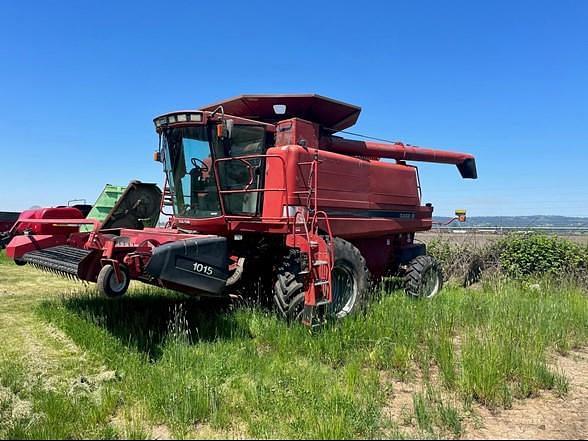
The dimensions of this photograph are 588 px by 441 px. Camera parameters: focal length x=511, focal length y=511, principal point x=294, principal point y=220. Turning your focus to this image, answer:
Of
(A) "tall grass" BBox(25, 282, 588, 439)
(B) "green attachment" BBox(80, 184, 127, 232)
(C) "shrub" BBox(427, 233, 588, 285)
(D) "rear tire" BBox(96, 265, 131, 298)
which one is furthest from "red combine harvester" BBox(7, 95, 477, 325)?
(B) "green attachment" BBox(80, 184, 127, 232)

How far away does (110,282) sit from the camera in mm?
5023

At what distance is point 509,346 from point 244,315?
10.2 ft

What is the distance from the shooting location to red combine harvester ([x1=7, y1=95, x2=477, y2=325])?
5.55m

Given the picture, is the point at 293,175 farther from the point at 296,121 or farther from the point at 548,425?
the point at 548,425

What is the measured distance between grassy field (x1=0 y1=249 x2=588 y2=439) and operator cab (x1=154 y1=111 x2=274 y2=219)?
144cm

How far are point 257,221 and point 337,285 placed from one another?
1.38 m

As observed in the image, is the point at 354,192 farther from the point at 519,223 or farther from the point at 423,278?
the point at 519,223

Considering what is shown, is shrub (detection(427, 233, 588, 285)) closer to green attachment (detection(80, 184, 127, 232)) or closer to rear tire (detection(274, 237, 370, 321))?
rear tire (detection(274, 237, 370, 321))

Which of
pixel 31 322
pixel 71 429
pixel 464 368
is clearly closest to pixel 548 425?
pixel 464 368

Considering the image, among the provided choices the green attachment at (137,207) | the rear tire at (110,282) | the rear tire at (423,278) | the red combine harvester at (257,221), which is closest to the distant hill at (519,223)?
the rear tire at (423,278)

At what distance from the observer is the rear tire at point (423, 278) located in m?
8.69

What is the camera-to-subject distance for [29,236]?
683 centimetres

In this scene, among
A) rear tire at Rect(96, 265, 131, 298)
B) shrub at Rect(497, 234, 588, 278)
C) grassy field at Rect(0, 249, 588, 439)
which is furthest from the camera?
shrub at Rect(497, 234, 588, 278)

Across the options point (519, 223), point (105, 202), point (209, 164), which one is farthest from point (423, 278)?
point (519, 223)
